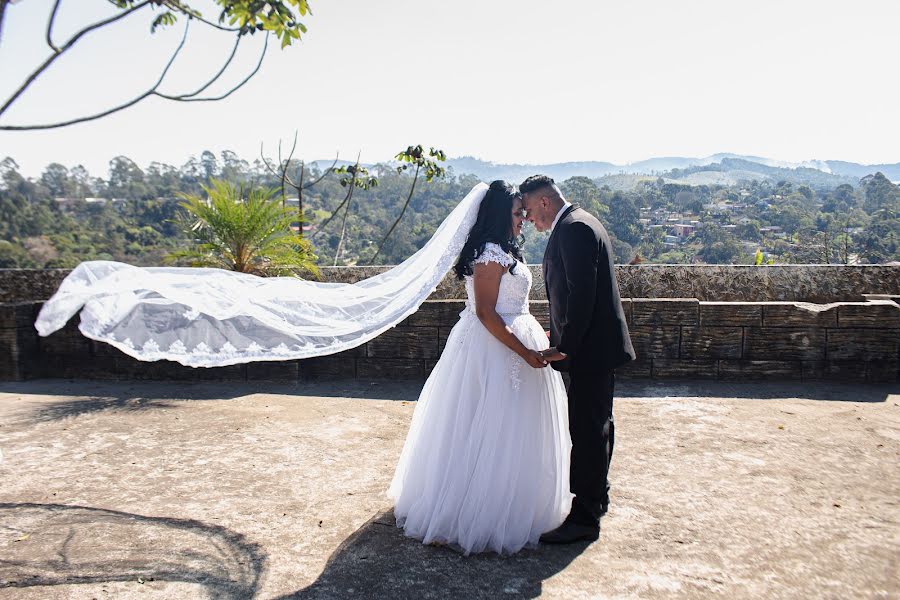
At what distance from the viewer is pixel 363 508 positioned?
12.9 ft

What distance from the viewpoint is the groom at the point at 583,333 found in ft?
11.4

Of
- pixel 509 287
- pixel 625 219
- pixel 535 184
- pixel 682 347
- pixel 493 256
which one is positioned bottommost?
pixel 682 347

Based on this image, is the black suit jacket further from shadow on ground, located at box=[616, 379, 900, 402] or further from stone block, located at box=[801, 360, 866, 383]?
stone block, located at box=[801, 360, 866, 383]

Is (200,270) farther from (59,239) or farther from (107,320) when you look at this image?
(59,239)

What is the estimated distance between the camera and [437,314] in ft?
22.7

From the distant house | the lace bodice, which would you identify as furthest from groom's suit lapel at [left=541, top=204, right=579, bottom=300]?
the distant house

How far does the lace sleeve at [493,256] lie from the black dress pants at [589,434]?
681 millimetres

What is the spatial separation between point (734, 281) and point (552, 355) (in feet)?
20.5

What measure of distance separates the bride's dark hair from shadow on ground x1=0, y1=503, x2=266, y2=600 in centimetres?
180

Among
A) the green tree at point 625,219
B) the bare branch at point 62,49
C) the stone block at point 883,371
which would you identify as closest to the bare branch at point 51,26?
the bare branch at point 62,49

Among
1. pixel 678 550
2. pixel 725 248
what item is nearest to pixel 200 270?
pixel 678 550

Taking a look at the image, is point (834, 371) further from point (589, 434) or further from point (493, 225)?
point (493, 225)

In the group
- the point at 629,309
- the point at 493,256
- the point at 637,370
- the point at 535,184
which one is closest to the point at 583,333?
the point at 493,256

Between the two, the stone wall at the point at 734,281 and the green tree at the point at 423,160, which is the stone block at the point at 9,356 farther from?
the green tree at the point at 423,160
